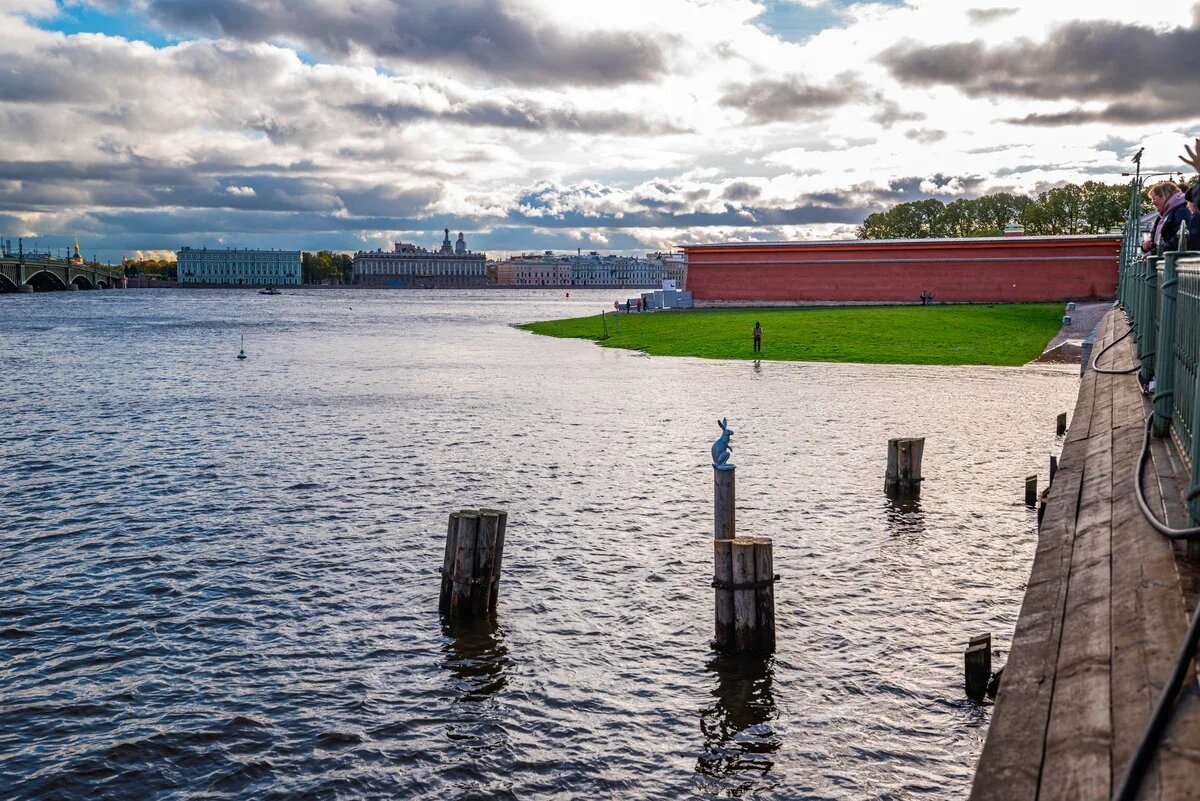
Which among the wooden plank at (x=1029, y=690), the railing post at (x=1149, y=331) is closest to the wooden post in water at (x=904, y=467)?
the railing post at (x=1149, y=331)

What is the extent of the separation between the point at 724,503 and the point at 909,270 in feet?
235

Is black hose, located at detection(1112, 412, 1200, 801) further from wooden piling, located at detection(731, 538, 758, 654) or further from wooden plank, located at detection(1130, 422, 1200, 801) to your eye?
wooden piling, located at detection(731, 538, 758, 654)

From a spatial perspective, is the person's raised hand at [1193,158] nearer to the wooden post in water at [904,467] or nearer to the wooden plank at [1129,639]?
the wooden plank at [1129,639]

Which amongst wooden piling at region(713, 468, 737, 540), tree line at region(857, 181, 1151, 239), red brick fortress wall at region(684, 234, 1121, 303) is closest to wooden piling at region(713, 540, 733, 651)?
wooden piling at region(713, 468, 737, 540)

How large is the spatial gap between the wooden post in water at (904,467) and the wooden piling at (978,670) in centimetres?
897

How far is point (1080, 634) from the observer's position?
5.61 m

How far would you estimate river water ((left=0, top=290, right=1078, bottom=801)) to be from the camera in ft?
30.1

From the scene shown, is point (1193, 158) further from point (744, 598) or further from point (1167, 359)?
point (744, 598)

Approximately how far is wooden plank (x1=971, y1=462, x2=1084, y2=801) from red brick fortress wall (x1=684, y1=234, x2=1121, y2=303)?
244 ft

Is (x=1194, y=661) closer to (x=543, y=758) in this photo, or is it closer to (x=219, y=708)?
(x=543, y=758)

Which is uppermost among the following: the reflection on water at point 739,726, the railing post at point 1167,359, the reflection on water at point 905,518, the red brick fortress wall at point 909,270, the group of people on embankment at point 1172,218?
the red brick fortress wall at point 909,270

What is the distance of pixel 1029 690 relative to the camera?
5.41 metres

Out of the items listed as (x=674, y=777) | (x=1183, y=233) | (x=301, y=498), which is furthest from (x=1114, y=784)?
(x=301, y=498)

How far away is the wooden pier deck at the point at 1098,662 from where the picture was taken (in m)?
4.23
